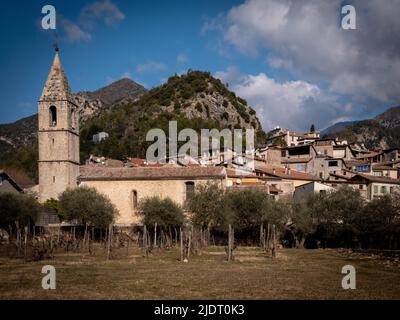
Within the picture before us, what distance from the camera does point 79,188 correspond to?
50250 mm

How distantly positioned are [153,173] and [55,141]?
34.8 feet

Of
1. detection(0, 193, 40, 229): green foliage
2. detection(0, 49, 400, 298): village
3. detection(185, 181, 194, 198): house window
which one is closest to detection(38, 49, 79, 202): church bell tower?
detection(0, 49, 400, 298): village

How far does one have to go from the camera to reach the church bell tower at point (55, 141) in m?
52.0

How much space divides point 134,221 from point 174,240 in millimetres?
6924

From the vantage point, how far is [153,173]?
53.5 meters

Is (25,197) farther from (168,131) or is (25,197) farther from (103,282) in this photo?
(168,131)

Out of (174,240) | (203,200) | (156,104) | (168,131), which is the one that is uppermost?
(156,104)

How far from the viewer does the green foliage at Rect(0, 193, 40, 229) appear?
41750 millimetres

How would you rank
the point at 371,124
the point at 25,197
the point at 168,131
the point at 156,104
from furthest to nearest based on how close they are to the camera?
the point at 371,124
the point at 156,104
the point at 168,131
the point at 25,197

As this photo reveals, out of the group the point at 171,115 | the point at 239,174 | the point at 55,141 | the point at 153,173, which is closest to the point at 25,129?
the point at 171,115

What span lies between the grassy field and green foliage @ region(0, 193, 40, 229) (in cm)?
1202

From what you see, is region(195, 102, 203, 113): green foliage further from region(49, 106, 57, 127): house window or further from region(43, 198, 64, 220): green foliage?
region(43, 198, 64, 220): green foliage

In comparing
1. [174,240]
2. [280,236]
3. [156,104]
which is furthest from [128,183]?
[156,104]

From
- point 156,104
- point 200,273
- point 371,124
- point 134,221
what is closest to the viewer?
point 200,273
